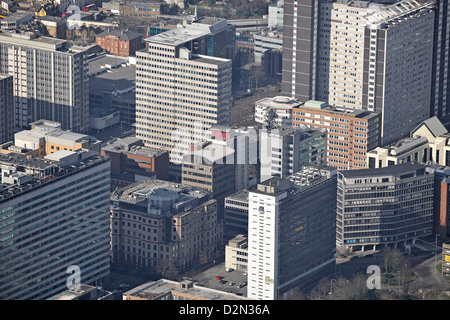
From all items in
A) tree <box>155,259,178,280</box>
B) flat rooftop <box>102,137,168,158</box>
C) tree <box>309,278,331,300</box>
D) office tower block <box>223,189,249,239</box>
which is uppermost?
flat rooftop <box>102,137,168,158</box>

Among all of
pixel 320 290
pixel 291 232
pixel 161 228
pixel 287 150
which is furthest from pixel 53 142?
pixel 320 290

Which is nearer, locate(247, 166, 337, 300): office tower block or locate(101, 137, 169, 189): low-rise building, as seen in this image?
→ locate(247, 166, 337, 300): office tower block

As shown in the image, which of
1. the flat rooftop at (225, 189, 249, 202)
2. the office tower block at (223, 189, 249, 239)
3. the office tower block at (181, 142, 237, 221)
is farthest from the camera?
the office tower block at (181, 142, 237, 221)

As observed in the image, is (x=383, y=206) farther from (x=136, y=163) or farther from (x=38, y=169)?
(x=38, y=169)

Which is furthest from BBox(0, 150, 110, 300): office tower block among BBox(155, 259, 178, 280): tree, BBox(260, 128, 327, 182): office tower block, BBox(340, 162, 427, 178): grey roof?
BBox(340, 162, 427, 178): grey roof

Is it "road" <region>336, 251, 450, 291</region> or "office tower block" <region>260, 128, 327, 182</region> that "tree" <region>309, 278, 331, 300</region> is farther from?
"office tower block" <region>260, 128, 327, 182</region>

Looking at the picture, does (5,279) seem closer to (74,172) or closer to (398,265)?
(74,172)
